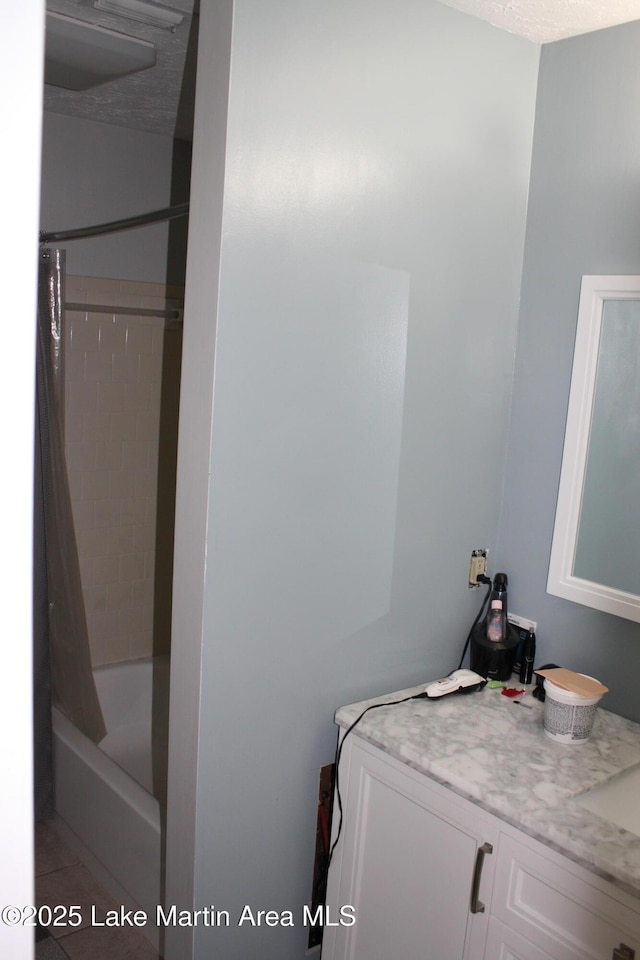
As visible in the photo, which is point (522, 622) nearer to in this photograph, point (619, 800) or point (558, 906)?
point (619, 800)

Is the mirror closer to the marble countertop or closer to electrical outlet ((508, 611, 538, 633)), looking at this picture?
electrical outlet ((508, 611, 538, 633))

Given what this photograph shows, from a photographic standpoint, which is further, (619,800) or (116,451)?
(116,451)

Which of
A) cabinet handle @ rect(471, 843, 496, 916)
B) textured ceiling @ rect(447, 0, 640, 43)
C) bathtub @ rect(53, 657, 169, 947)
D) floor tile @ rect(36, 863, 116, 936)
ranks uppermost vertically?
textured ceiling @ rect(447, 0, 640, 43)

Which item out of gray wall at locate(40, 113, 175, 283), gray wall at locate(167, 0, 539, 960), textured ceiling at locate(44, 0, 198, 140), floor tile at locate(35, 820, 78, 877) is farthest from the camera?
gray wall at locate(40, 113, 175, 283)

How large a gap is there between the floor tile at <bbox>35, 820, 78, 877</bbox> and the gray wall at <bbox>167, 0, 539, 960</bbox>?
0.89 m

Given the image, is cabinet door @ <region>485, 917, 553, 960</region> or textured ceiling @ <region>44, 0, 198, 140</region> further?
textured ceiling @ <region>44, 0, 198, 140</region>

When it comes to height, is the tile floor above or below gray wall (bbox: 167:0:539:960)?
below

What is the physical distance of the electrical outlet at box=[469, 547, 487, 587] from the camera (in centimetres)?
235

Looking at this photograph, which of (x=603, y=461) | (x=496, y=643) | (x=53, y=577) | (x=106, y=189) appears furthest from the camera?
(x=106, y=189)

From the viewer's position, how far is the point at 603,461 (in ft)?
6.91

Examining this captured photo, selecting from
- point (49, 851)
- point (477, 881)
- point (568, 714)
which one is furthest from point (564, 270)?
point (49, 851)

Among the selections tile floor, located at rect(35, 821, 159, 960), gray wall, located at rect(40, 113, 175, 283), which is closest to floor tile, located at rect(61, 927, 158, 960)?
tile floor, located at rect(35, 821, 159, 960)

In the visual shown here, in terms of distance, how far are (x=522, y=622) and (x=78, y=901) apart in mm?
1638

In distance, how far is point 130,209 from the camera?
11.0 ft
